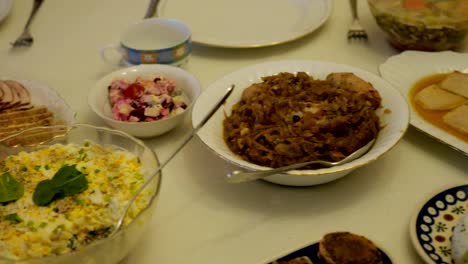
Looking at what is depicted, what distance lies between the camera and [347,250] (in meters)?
0.87

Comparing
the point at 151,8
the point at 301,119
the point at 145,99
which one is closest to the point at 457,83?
the point at 301,119

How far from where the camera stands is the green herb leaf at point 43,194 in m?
0.93

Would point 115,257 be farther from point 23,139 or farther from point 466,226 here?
point 466,226

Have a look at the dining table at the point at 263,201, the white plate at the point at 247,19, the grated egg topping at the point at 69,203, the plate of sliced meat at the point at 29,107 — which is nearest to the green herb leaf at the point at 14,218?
the grated egg topping at the point at 69,203

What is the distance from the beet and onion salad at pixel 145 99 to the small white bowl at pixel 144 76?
20 mm

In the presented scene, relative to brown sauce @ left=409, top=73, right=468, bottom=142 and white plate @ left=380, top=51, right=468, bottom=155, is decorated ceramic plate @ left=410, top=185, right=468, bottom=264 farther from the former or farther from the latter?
white plate @ left=380, top=51, right=468, bottom=155

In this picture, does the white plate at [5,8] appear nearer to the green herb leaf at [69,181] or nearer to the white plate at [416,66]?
the green herb leaf at [69,181]

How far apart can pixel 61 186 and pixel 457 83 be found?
104 cm

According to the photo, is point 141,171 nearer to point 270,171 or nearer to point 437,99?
point 270,171

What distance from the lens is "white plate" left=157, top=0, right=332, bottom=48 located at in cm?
167

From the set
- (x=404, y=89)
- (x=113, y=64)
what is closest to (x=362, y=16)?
(x=404, y=89)

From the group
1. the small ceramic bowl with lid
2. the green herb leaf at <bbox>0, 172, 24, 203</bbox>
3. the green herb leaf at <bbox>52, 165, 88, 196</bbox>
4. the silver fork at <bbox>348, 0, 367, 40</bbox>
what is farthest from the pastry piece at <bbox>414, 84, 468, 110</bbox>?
the green herb leaf at <bbox>0, 172, 24, 203</bbox>

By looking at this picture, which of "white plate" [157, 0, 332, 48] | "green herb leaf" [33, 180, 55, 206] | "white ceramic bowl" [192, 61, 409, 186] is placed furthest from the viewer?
"white plate" [157, 0, 332, 48]

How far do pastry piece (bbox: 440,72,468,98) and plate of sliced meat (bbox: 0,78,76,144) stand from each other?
993mm
